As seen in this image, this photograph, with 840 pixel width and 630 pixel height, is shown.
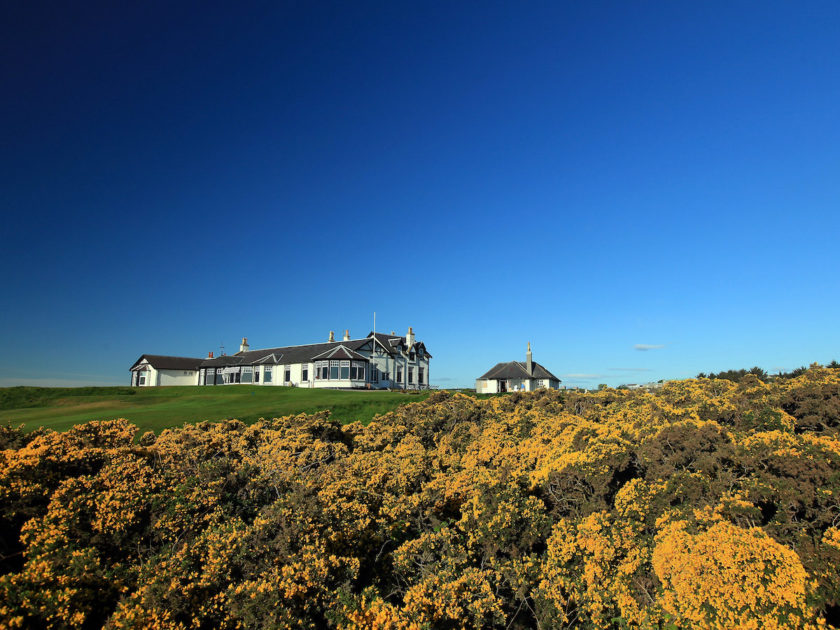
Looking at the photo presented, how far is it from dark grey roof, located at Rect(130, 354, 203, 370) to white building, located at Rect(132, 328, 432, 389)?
1.45 meters

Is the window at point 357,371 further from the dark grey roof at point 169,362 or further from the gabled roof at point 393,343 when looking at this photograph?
the dark grey roof at point 169,362

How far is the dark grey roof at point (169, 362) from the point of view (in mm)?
66062

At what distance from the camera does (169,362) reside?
6750 centimetres

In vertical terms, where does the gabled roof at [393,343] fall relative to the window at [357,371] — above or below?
above

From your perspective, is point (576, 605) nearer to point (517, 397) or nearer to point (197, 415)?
point (517, 397)

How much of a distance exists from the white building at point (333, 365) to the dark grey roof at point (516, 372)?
1077cm

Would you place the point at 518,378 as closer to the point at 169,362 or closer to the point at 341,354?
the point at 341,354

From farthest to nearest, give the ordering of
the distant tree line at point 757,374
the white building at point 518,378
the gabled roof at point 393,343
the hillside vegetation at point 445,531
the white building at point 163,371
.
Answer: the white building at point 163,371, the gabled roof at point 393,343, the white building at point 518,378, the distant tree line at point 757,374, the hillside vegetation at point 445,531

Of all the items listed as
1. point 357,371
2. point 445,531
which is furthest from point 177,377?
point 445,531

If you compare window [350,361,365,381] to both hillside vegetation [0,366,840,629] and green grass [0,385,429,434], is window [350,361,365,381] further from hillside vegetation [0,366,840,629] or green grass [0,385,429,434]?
hillside vegetation [0,366,840,629]

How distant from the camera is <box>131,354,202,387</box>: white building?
65.7m

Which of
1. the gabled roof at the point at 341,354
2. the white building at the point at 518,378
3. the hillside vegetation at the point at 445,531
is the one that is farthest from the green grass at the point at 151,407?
the white building at the point at 518,378

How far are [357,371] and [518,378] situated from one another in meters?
20.8

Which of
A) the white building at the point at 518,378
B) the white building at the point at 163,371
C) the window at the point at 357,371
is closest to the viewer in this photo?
the window at the point at 357,371
